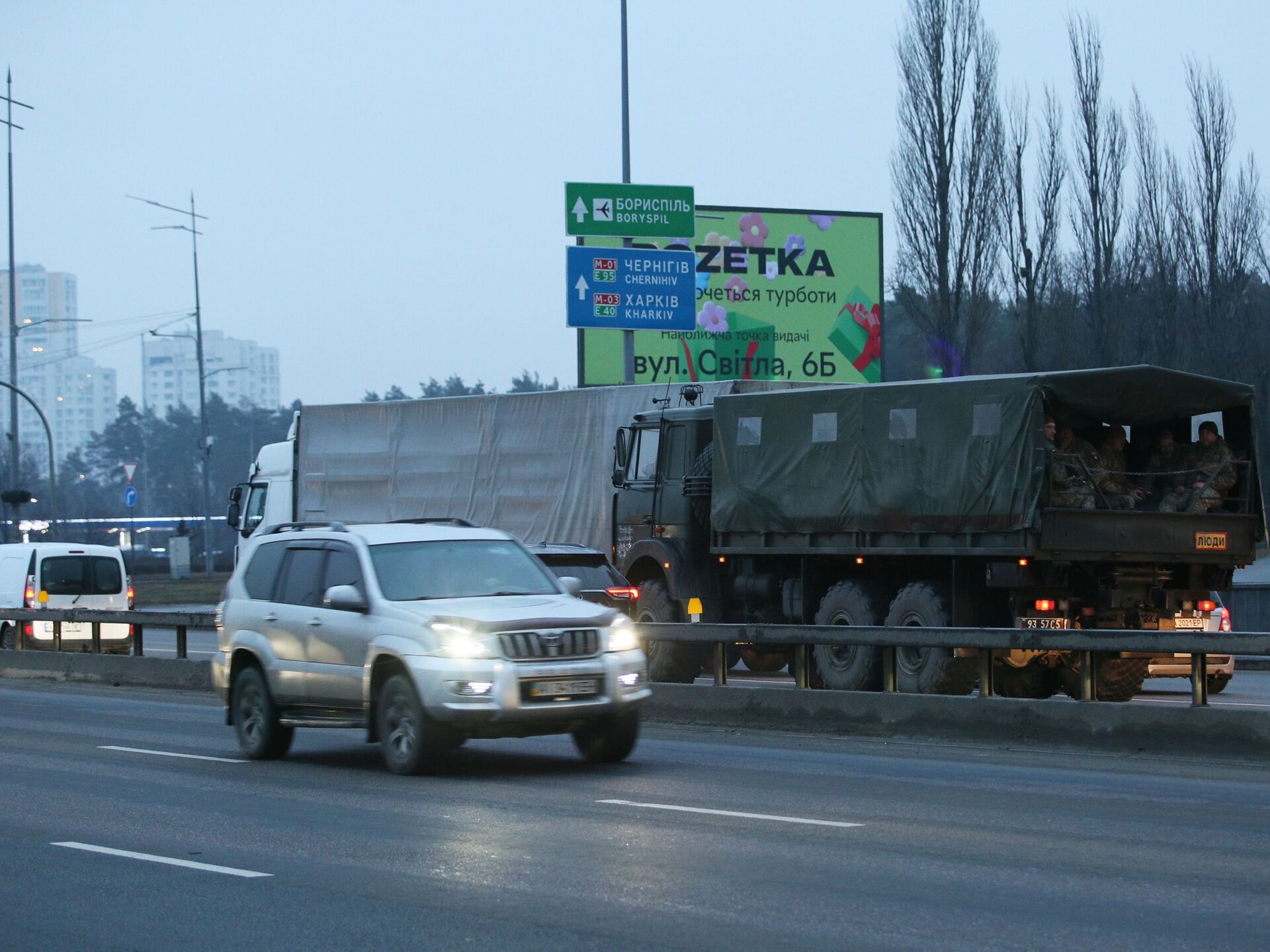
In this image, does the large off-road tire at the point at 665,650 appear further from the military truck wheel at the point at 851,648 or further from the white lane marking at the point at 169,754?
the white lane marking at the point at 169,754

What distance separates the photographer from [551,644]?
12.5 m

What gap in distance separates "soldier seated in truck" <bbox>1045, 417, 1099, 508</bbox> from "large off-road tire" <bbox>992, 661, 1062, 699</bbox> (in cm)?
206

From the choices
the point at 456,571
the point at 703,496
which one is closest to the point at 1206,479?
the point at 703,496

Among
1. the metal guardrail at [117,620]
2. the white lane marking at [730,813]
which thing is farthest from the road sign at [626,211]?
the white lane marking at [730,813]

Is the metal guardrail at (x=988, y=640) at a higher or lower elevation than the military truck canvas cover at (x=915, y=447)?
lower

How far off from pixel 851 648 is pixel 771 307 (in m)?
24.0

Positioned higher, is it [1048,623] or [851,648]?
[1048,623]

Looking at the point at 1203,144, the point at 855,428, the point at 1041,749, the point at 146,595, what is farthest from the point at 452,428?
the point at 1203,144

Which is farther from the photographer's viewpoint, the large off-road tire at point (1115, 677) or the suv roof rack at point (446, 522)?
the large off-road tire at point (1115, 677)

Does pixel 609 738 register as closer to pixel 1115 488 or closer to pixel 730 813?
pixel 730 813

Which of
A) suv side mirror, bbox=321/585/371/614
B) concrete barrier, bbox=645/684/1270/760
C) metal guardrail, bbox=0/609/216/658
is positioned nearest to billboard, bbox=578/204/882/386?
metal guardrail, bbox=0/609/216/658

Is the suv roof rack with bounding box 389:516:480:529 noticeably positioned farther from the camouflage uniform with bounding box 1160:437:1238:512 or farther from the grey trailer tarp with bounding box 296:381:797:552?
the grey trailer tarp with bounding box 296:381:797:552

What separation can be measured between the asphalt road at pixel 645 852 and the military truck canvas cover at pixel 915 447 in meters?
4.25

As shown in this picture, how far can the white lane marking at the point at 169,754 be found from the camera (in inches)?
558
